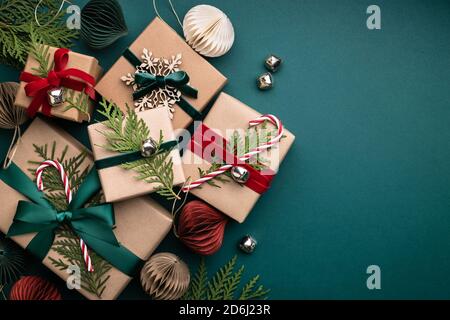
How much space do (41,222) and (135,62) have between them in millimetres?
710

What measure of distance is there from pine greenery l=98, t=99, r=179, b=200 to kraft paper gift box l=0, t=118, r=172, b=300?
0.17 meters

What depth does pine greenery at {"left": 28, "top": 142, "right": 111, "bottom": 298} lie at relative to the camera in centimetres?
172

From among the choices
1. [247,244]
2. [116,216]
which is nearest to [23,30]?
[116,216]

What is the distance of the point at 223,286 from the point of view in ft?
6.20

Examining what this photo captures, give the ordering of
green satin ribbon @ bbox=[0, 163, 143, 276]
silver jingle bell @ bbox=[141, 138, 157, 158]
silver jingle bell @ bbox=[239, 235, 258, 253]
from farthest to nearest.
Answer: silver jingle bell @ bbox=[239, 235, 258, 253] → green satin ribbon @ bbox=[0, 163, 143, 276] → silver jingle bell @ bbox=[141, 138, 157, 158]

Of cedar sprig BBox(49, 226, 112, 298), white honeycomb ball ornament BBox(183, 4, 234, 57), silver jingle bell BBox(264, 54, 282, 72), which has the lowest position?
cedar sprig BBox(49, 226, 112, 298)

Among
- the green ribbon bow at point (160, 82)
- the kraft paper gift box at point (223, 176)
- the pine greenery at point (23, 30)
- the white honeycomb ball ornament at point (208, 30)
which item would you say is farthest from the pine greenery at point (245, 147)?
the pine greenery at point (23, 30)

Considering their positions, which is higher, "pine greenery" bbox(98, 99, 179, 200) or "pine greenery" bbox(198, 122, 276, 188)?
"pine greenery" bbox(198, 122, 276, 188)

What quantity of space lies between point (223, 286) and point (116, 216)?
0.53m

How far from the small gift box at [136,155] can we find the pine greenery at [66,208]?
0.15 m

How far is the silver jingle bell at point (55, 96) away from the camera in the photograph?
5.42ft

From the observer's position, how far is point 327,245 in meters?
1.97

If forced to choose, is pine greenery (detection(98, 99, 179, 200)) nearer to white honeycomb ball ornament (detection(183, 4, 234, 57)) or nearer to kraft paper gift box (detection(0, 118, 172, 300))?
kraft paper gift box (detection(0, 118, 172, 300))

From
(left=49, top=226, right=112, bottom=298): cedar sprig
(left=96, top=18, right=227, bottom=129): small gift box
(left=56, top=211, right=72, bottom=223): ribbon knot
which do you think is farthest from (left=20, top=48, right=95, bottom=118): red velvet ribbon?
(left=49, top=226, right=112, bottom=298): cedar sprig
